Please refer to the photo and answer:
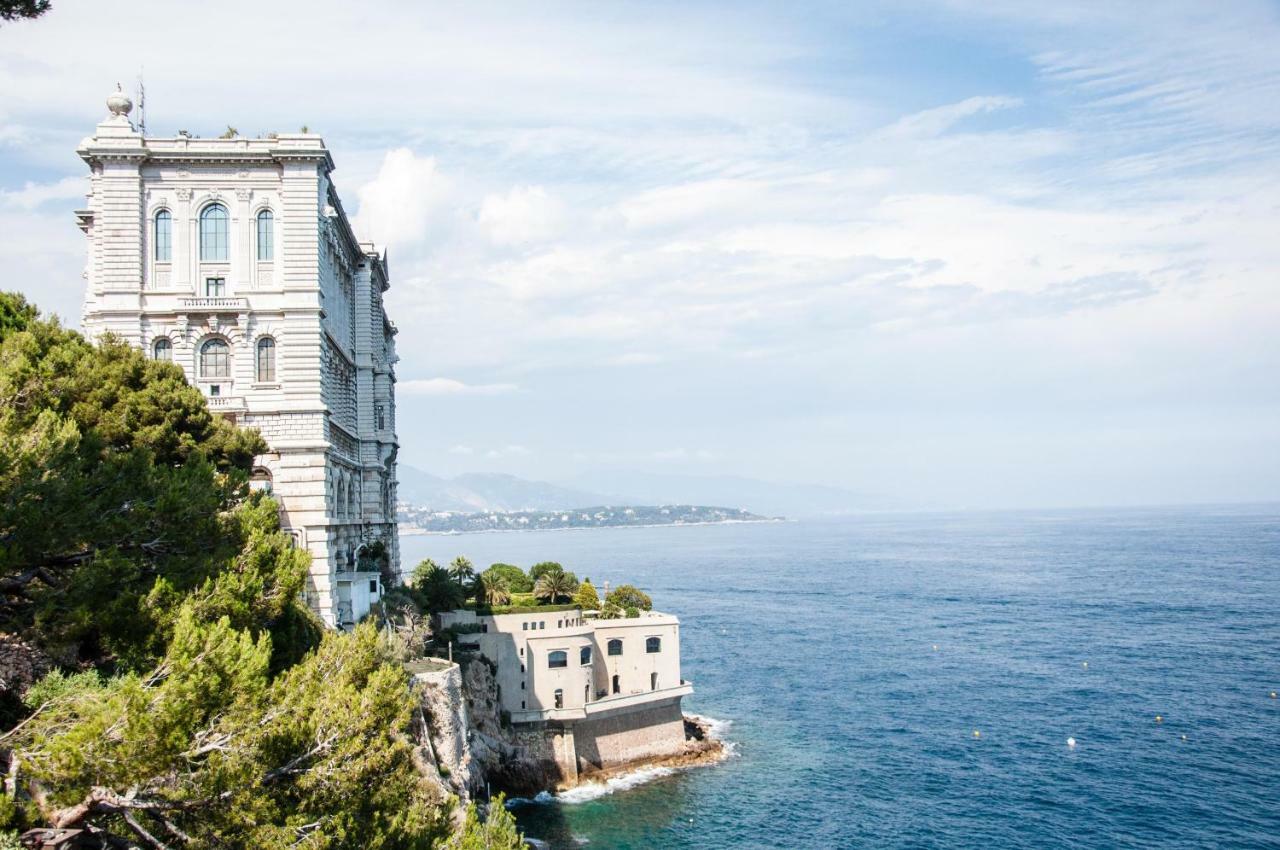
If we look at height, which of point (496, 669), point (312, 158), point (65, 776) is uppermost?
point (312, 158)

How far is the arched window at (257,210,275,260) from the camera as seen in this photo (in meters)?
44.9

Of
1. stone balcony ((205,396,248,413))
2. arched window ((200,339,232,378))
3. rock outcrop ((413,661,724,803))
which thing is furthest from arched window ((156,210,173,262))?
rock outcrop ((413,661,724,803))

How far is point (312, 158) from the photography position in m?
44.9

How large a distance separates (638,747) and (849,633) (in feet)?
151

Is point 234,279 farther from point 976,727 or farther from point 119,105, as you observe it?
point 976,727

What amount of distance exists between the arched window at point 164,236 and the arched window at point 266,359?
5.61m

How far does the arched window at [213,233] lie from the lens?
1761 inches

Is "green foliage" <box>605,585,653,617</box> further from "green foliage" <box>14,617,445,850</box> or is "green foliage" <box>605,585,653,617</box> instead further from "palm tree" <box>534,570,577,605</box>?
"green foliage" <box>14,617,445,850</box>

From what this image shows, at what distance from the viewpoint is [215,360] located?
147 ft

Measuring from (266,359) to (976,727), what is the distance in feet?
165

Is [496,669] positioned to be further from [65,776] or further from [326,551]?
[65,776]

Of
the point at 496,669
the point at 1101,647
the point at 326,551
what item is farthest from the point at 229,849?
the point at 1101,647

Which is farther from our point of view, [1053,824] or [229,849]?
[1053,824]

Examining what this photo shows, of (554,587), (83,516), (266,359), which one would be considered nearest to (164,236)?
(266,359)
